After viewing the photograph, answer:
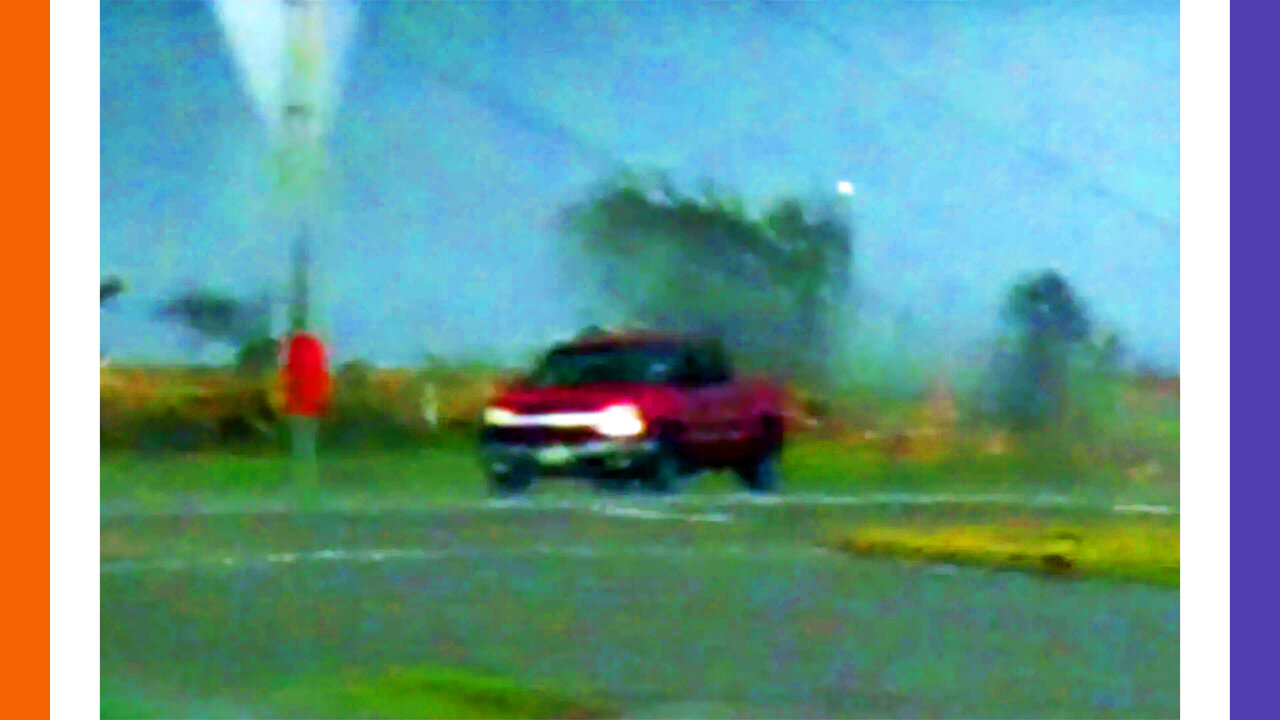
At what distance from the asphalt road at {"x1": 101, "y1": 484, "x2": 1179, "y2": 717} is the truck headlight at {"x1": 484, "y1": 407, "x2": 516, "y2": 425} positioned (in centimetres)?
32

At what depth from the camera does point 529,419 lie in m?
7.02

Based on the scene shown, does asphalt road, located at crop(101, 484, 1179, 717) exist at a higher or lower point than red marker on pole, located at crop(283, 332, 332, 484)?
lower

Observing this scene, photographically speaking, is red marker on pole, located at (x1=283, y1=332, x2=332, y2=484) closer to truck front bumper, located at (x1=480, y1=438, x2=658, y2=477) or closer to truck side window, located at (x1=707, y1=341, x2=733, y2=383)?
truck front bumper, located at (x1=480, y1=438, x2=658, y2=477)

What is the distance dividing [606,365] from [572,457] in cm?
36

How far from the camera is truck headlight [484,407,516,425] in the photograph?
23.0ft

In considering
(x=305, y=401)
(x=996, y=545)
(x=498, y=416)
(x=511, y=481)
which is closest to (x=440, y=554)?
(x=511, y=481)

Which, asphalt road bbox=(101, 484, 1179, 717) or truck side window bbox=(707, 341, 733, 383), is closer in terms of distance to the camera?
asphalt road bbox=(101, 484, 1179, 717)

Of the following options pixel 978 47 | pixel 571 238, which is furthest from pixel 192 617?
pixel 978 47

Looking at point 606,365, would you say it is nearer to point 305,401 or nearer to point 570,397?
point 570,397

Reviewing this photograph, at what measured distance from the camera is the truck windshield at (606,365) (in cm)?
699

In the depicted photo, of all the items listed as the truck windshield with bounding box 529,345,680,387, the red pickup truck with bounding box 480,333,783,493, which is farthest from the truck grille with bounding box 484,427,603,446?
the truck windshield with bounding box 529,345,680,387
